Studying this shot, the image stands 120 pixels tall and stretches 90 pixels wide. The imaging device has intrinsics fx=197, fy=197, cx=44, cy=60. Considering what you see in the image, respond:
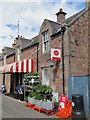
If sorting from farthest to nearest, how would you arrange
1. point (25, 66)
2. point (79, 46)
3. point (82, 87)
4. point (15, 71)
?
point (15, 71) < point (25, 66) < point (79, 46) < point (82, 87)

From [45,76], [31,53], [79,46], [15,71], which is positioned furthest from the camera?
[31,53]

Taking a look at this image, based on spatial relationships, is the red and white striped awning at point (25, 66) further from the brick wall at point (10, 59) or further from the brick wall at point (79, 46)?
the brick wall at point (10, 59)

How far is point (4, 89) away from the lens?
28109mm

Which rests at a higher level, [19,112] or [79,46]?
[79,46]

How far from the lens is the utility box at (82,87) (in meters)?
11.7

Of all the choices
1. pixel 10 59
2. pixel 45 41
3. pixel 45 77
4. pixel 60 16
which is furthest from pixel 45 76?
pixel 10 59

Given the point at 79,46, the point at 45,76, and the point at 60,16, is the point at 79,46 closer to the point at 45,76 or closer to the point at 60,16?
the point at 45,76

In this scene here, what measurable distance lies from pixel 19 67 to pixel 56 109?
22.1 ft

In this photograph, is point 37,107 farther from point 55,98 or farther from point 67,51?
point 67,51

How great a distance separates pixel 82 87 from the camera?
12.2m

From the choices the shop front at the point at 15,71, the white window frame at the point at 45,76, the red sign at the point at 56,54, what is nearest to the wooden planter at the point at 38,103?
the white window frame at the point at 45,76

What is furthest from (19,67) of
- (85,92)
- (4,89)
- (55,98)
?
(4,89)

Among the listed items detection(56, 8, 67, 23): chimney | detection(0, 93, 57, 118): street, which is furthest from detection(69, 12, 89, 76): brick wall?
detection(56, 8, 67, 23): chimney

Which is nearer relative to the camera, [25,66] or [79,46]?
[79,46]
